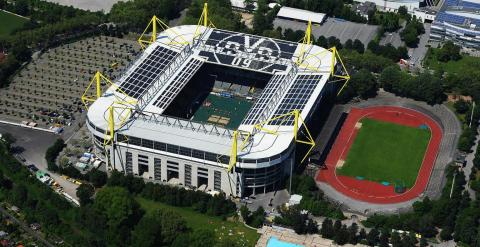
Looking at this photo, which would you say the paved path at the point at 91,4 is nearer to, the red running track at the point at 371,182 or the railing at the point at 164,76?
the railing at the point at 164,76

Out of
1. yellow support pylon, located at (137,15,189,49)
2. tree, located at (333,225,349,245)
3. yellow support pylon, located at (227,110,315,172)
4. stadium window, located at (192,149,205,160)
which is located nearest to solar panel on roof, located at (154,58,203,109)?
yellow support pylon, located at (137,15,189,49)

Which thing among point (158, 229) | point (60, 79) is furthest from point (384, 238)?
point (60, 79)

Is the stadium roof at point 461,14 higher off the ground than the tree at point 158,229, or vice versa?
the stadium roof at point 461,14

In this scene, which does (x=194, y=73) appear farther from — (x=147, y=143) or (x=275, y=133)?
(x=275, y=133)

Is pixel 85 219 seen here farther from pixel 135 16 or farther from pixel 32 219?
pixel 135 16

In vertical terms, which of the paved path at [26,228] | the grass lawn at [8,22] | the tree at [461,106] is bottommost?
the paved path at [26,228]

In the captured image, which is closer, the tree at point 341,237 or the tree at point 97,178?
the tree at point 341,237

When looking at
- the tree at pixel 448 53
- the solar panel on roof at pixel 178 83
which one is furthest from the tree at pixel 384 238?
the tree at pixel 448 53

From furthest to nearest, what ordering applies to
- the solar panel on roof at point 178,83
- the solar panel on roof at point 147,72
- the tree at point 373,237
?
the solar panel on roof at point 147,72, the solar panel on roof at point 178,83, the tree at point 373,237
